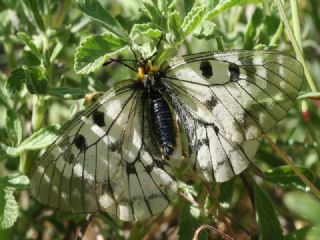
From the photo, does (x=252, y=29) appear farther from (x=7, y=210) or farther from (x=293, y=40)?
(x=7, y=210)

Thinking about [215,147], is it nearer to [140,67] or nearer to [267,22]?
[140,67]

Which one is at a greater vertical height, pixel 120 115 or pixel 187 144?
pixel 120 115

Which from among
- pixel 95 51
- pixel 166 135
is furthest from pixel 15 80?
pixel 166 135

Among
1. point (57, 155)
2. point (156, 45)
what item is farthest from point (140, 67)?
point (57, 155)

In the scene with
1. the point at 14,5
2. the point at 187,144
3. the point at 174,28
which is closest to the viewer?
the point at 174,28

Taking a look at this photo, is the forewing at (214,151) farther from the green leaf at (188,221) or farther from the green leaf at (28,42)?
the green leaf at (28,42)
